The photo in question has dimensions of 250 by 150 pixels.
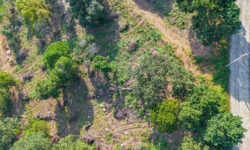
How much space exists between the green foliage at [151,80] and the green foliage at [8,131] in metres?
34.2

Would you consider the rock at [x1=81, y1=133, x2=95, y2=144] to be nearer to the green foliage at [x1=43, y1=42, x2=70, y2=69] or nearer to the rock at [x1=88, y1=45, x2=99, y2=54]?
the green foliage at [x1=43, y1=42, x2=70, y2=69]

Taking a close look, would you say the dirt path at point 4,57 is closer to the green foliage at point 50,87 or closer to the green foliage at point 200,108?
the green foliage at point 50,87

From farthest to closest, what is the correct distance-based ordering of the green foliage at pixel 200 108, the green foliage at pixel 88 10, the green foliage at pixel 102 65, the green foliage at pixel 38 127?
the green foliage at pixel 38 127 < the green foliage at pixel 88 10 < the green foliage at pixel 102 65 < the green foliage at pixel 200 108

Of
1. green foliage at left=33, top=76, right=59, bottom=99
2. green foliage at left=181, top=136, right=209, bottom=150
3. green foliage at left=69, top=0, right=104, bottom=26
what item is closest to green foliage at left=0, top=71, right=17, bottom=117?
green foliage at left=33, top=76, right=59, bottom=99

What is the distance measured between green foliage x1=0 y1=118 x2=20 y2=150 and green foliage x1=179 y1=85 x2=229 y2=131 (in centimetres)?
4124

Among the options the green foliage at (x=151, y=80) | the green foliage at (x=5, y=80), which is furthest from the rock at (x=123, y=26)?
the green foliage at (x=5, y=80)

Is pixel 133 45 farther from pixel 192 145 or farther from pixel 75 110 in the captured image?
pixel 192 145

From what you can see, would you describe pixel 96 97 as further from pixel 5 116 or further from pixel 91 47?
pixel 5 116

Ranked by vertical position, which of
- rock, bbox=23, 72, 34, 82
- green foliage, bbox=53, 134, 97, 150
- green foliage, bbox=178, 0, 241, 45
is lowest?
green foliage, bbox=53, 134, 97, 150

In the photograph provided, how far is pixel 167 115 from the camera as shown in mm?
33781

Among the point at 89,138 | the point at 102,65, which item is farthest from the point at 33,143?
the point at 102,65

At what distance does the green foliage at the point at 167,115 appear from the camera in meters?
33.6

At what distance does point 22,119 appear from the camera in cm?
5144

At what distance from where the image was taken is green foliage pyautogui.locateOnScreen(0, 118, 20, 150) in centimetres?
4509
